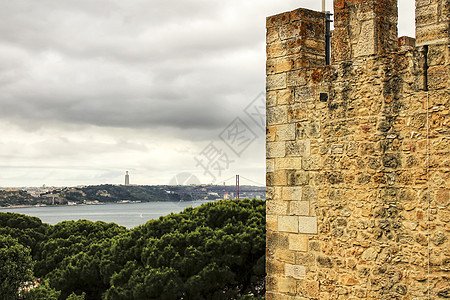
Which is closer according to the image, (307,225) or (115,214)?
(307,225)

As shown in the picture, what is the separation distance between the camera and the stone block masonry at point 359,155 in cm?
488

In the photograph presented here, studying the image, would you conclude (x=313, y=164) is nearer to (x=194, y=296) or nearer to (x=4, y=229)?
(x=194, y=296)

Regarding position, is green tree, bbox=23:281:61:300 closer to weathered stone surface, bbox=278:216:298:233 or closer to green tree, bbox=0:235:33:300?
green tree, bbox=0:235:33:300

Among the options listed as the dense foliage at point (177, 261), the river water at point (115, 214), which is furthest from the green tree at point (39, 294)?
the river water at point (115, 214)

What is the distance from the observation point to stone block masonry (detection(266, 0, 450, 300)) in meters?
4.88

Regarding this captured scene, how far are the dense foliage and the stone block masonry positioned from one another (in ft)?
19.7

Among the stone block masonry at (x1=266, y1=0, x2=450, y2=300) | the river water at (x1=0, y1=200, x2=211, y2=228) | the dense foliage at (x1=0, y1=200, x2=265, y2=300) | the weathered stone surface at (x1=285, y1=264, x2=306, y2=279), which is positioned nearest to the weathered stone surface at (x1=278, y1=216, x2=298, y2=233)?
the stone block masonry at (x1=266, y1=0, x2=450, y2=300)

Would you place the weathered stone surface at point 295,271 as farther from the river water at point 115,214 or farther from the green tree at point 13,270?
the river water at point 115,214

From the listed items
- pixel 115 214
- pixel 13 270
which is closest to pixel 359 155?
pixel 13 270

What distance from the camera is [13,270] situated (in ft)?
34.4

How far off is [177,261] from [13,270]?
346 centimetres

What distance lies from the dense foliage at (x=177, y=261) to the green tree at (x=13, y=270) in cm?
5

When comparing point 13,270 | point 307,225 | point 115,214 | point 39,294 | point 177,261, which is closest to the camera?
point 307,225

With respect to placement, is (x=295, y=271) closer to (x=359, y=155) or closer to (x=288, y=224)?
(x=288, y=224)
